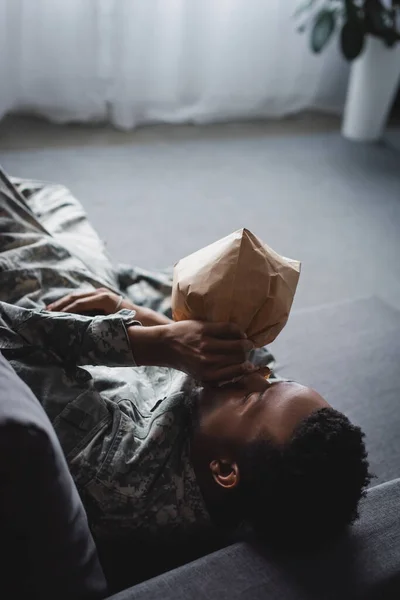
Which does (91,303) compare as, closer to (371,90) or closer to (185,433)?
(185,433)

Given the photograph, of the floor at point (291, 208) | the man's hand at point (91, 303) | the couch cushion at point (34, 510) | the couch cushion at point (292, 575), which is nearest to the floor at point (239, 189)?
the floor at point (291, 208)

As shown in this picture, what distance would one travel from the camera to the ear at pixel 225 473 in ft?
2.87

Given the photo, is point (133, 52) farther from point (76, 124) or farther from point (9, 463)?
point (9, 463)

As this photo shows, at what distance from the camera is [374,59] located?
10.1 ft

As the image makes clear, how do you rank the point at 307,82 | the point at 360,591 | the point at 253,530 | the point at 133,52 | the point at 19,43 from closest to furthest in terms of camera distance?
1. the point at 360,591
2. the point at 253,530
3. the point at 19,43
4. the point at 133,52
5. the point at 307,82

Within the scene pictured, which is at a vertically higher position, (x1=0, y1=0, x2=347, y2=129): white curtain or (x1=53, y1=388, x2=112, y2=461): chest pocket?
(x1=53, y1=388, x2=112, y2=461): chest pocket

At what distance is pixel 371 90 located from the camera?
10.4 feet

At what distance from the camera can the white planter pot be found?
120 inches

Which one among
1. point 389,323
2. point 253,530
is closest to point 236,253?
point 253,530

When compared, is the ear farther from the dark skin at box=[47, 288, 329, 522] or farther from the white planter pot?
the white planter pot

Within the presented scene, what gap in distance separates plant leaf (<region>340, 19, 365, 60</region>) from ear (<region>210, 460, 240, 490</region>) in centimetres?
245

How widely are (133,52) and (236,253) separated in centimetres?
232

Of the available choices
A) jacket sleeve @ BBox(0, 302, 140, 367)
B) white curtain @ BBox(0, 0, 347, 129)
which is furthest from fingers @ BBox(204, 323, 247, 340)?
white curtain @ BBox(0, 0, 347, 129)

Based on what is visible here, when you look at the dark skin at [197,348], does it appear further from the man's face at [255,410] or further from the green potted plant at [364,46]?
the green potted plant at [364,46]
